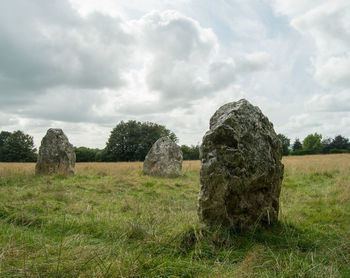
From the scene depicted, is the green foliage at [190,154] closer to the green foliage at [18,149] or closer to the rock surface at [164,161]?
the green foliage at [18,149]

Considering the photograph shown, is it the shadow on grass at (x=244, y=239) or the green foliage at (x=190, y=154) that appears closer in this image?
the shadow on grass at (x=244, y=239)

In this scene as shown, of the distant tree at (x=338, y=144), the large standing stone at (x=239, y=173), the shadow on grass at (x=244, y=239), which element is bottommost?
the shadow on grass at (x=244, y=239)

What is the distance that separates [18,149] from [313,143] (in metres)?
72.0

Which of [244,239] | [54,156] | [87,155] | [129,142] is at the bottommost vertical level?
[244,239]

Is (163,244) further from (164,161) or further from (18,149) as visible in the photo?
(18,149)

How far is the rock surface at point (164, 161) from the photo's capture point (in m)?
15.2

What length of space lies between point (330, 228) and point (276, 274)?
110 inches

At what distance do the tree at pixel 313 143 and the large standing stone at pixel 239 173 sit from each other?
242 ft

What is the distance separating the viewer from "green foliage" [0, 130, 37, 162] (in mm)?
49094

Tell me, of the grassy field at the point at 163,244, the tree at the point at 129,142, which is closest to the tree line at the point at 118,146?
the tree at the point at 129,142

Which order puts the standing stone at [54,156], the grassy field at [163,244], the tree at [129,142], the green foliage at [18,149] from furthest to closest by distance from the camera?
the tree at [129,142] → the green foliage at [18,149] → the standing stone at [54,156] → the grassy field at [163,244]

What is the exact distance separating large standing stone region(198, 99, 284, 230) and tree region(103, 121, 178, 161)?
46857 millimetres

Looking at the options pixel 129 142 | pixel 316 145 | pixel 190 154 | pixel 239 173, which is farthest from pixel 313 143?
pixel 239 173

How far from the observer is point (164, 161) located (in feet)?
50.2
